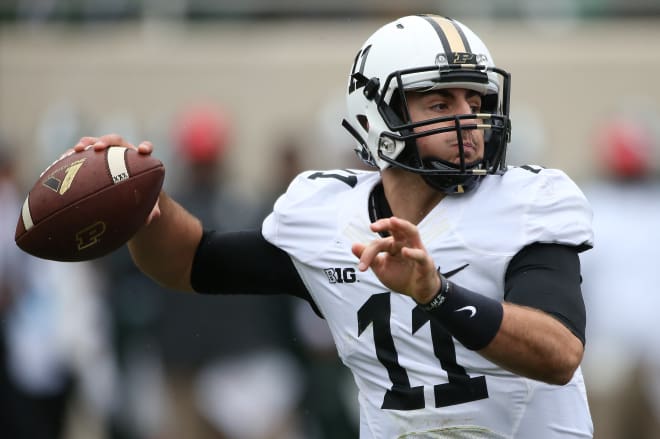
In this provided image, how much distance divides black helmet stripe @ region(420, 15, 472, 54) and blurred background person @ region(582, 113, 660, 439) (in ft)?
12.1

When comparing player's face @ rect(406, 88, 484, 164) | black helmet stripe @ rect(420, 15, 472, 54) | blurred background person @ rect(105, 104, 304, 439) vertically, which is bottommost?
blurred background person @ rect(105, 104, 304, 439)

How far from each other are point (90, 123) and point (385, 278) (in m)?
8.14

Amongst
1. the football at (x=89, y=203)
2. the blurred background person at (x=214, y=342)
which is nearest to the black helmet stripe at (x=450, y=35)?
the football at (x=89, y=203)

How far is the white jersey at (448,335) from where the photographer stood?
3.45 m

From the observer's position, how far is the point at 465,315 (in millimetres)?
3072

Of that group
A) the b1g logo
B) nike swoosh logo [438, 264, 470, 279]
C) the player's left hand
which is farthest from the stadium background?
the player's left hand

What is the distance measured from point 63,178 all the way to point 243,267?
590 mm

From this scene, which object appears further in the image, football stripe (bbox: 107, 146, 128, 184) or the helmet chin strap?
football stripe (bbox: 107, 146, 128, 184)

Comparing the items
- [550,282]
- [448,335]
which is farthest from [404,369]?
[550,282]

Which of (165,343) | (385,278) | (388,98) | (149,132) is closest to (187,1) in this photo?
(149,132)

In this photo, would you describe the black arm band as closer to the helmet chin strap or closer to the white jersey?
the white jersey

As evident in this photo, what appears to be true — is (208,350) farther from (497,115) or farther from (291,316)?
(497,115)

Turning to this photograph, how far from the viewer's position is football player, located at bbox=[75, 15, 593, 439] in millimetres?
3342

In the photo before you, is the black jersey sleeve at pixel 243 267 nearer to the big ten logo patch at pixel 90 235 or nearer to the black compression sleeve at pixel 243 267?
the black compression sleeve at pixel 243 267
